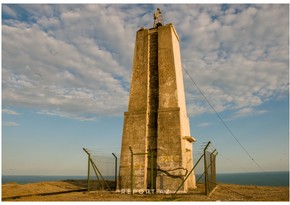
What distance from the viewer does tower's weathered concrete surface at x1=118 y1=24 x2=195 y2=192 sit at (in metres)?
14.6

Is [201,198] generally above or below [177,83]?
below

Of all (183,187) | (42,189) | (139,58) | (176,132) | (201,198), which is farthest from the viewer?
(139,58)

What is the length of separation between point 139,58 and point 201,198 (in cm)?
1006

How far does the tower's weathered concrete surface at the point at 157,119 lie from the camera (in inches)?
575

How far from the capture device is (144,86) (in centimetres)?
1702

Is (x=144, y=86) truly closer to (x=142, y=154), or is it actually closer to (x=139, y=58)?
(x=139, y=58)

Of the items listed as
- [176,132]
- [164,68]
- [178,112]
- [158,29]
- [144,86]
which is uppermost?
[158,29]

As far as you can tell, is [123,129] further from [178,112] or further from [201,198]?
[201,198]

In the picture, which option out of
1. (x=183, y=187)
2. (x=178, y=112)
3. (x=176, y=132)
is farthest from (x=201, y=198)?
(x=178, y=112)

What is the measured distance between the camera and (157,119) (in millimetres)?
15820

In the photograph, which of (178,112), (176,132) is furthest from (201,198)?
(178,112)

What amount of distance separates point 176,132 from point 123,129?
3.43 m

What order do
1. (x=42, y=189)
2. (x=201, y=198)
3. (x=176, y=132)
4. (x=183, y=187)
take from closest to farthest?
(x=201, y=198), (x=183, y=187), (x=176, y=132), (x=42, y=189)

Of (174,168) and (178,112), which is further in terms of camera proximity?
(178,112)
